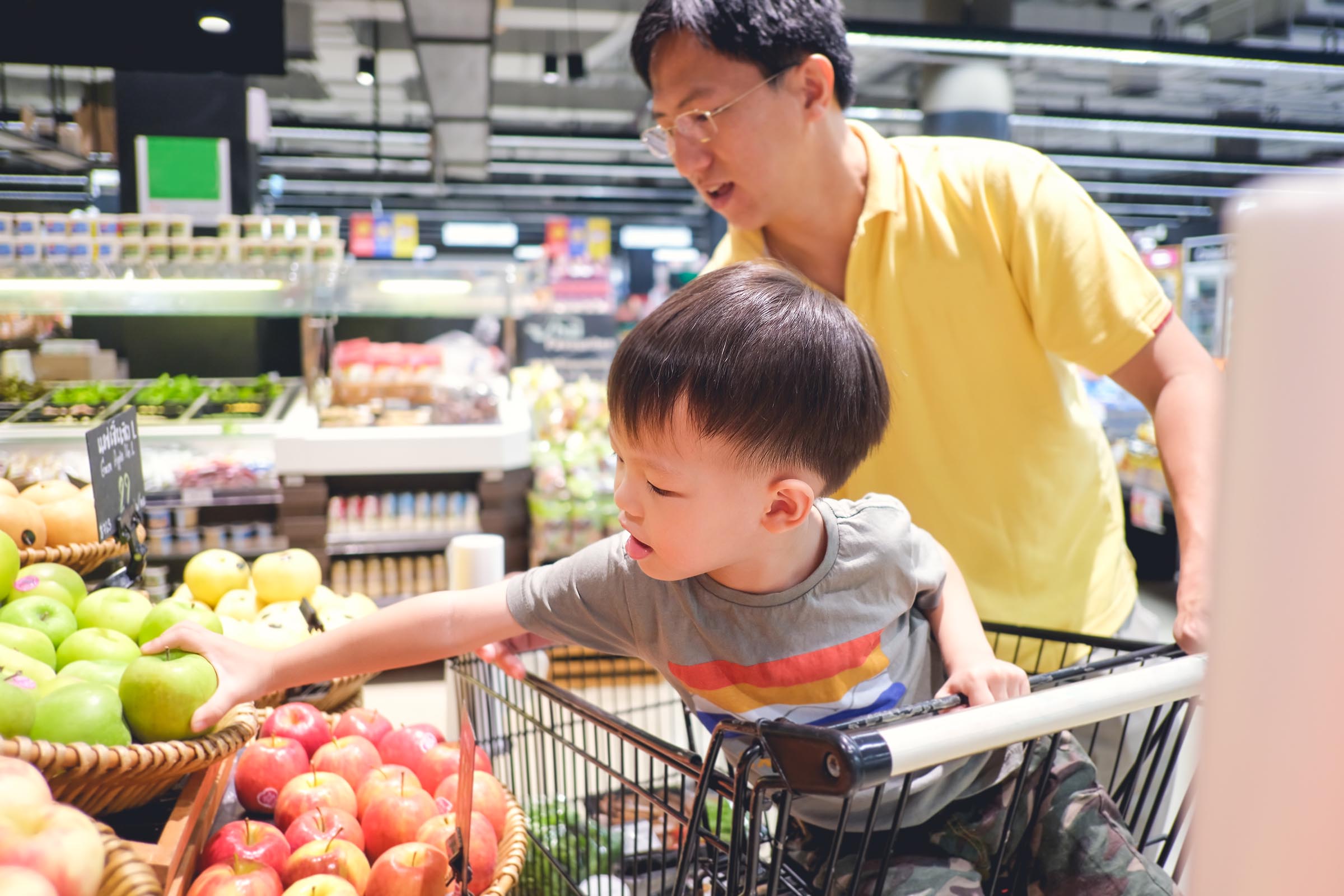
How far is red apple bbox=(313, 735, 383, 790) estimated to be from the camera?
152 centimetres

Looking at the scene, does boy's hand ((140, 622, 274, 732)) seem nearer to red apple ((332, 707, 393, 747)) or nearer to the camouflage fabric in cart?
red apple ((332, 707, 393, 747))

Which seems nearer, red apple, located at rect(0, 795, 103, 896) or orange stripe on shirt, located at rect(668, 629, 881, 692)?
red apple, located at rect(0, 795, 103, 896)

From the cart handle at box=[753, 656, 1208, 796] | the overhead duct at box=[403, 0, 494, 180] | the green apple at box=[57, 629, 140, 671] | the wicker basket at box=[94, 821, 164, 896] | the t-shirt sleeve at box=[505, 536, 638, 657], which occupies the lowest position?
the wicker basket at box=[94, 821, 164, 896]

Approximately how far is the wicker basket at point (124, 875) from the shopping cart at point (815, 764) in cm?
43

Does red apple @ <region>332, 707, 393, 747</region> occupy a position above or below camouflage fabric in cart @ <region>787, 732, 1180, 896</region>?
below

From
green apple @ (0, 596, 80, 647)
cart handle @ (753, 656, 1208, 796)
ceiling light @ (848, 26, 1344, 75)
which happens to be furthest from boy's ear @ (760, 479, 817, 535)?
ceiling light @ (848, 26, 1344, 75)

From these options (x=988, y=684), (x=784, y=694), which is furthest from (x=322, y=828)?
(x=988, y=684)

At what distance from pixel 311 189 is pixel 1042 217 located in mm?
21146

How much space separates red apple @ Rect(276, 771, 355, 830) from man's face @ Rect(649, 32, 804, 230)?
3.51ft

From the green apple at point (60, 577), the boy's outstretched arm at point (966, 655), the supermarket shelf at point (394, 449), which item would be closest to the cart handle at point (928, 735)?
the boy's outstretched arm at point (966, 655)

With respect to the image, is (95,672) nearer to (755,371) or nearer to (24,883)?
(24,883)

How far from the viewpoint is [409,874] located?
4.15 ft

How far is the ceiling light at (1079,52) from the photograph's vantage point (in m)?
5.32

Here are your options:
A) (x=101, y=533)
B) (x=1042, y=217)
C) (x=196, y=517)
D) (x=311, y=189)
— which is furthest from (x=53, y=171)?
(x=1042, y=217)
